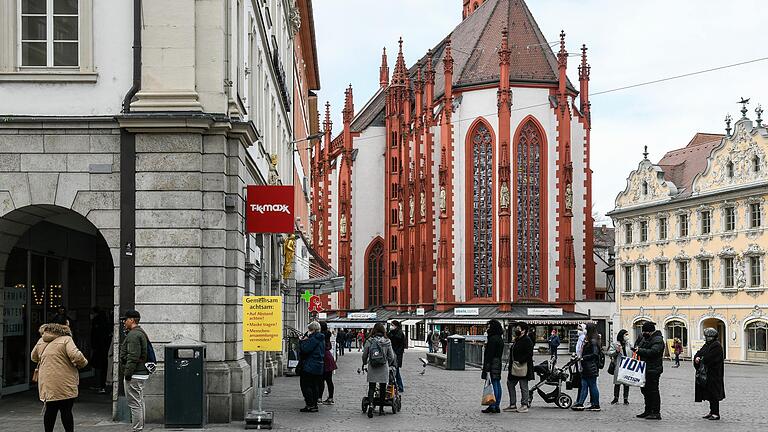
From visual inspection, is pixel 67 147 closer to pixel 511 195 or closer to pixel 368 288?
pixel 511 195

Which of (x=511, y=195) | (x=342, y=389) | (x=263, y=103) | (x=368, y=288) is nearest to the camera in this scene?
(x=263, y=103)

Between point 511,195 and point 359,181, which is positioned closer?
point 511,195

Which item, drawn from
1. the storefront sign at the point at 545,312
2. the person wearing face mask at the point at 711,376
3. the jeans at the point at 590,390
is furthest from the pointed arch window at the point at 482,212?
the person wearing face mask at the point at 711,376

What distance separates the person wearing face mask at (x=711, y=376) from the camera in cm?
1991

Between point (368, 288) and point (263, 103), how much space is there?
237 ft

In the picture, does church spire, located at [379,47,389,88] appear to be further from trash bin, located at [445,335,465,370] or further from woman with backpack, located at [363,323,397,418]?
woman with backpack, located at [363,323,397,418]

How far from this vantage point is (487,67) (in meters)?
86.4

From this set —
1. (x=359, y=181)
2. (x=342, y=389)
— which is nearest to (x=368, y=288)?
(x=359, y=181)

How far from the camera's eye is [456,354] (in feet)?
132

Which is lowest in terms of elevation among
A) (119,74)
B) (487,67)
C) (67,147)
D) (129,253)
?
(129,253)

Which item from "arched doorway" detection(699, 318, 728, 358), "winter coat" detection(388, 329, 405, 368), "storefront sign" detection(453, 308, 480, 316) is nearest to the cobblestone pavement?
"winter coat" detection(388, 329, 405, 368)

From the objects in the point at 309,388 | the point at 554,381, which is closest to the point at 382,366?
the point at 309,388

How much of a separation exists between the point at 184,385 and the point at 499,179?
65.8 m

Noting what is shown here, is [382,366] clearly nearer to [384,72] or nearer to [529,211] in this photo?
[529,211]
